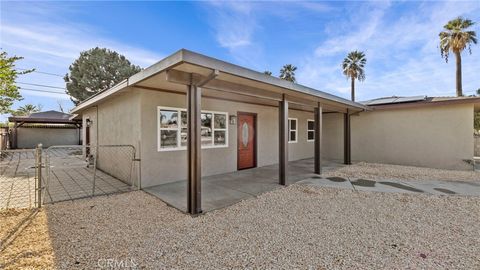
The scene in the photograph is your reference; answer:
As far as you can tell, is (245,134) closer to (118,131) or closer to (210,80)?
(118,131)

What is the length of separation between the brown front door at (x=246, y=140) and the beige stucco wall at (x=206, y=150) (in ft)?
0.64

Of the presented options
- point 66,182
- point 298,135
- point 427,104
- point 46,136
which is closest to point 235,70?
point 66,182

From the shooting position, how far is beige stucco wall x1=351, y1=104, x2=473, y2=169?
8094 mm

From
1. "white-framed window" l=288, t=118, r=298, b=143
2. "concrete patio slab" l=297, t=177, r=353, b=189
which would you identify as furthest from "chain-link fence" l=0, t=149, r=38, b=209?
"white-framed window" l=288, t=118, r=298, b=143

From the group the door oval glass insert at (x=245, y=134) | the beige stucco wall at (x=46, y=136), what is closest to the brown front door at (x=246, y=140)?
the door oval glass insert at (x=245, y=134)

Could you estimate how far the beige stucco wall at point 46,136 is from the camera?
60.8 ft

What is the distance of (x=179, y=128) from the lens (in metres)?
6.00

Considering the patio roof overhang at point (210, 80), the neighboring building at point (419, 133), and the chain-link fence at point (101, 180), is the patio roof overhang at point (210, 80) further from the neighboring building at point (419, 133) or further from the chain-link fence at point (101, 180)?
the neighboring building at point (419, 133)

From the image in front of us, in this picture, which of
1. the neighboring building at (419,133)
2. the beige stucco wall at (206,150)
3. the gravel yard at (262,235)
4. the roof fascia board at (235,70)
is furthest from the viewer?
the neighboring building at (419,133)

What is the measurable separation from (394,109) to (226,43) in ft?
28.0

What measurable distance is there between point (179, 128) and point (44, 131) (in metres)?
21.4

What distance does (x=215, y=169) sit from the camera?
6930mm

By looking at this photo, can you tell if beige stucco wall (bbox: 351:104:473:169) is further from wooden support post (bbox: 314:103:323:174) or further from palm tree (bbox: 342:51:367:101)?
palm tree (bbox: 342:51:367:101)

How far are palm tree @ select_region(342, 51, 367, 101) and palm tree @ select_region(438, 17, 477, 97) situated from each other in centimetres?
645
